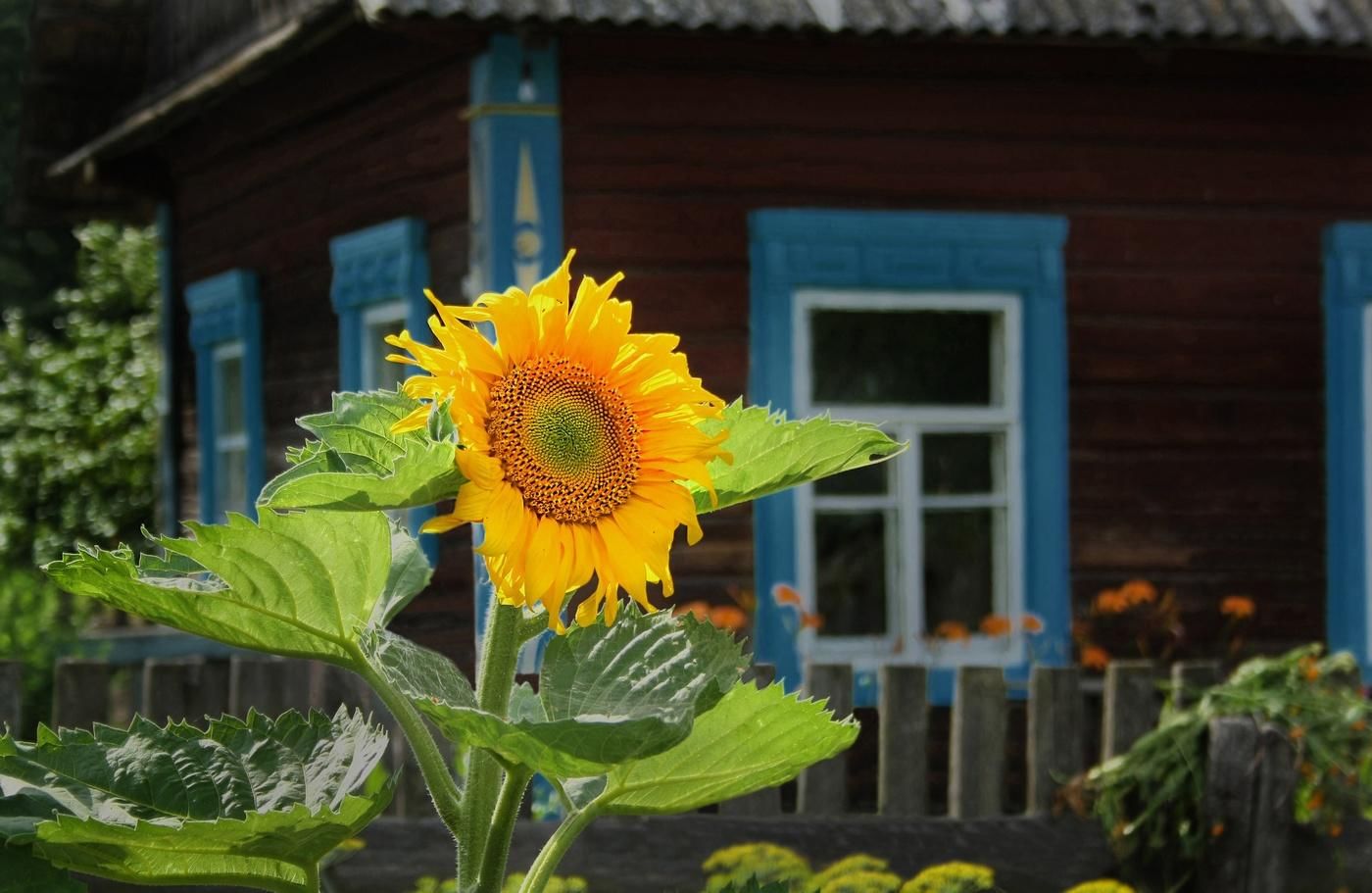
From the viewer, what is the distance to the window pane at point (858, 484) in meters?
7.08

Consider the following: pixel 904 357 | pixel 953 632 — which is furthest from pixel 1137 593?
pixel 904 357

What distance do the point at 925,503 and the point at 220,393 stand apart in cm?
433

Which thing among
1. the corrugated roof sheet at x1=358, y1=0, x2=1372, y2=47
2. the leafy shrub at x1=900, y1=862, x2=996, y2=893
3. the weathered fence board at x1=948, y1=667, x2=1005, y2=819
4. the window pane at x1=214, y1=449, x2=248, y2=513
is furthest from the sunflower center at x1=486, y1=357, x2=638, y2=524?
the window pane at x1=214, y1=449, x2=248, y2=513

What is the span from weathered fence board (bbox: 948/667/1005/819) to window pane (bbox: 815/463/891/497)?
236 centimetres

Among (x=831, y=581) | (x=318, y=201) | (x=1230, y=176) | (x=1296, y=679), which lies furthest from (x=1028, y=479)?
(x=318, y=201)

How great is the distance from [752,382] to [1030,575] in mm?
1245

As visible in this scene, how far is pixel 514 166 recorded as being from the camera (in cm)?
662

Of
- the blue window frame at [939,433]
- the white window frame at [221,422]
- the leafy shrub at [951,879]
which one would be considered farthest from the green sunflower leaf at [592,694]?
the white window frame at [221,422]

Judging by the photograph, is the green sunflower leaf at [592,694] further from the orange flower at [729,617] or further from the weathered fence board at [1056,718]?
the orange flower at [729,617]

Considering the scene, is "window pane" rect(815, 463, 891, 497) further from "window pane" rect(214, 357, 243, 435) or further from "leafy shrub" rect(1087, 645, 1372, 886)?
"window pane" rect(214, 357, 243, 435)

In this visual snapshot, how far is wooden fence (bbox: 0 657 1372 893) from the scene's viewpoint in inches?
155

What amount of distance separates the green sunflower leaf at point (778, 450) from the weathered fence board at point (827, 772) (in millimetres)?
3503

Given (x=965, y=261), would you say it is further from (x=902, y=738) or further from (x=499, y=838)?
(x=499, y=838)

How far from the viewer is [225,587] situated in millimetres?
1098
